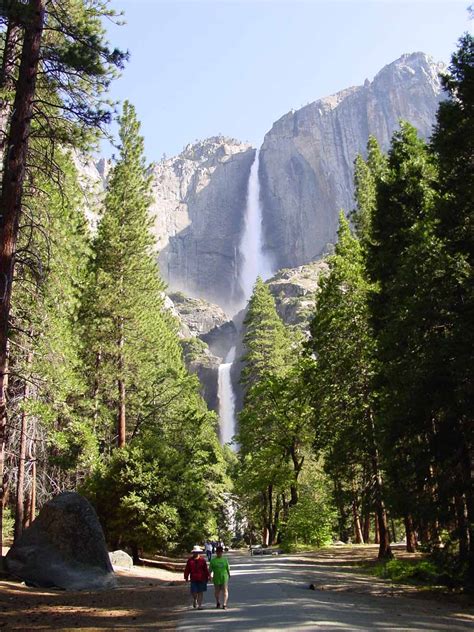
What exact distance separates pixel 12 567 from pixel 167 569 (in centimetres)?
1195

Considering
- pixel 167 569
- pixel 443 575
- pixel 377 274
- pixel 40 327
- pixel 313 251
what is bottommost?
pixel 167 569

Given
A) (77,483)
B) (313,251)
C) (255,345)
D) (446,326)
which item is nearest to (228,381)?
(255,345)

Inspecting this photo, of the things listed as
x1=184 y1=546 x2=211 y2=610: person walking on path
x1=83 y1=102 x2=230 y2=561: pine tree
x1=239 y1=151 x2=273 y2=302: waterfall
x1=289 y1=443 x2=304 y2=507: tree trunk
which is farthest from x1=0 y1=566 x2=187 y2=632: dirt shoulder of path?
x1=239 y1=151 x2=273 y2=302: waterfall

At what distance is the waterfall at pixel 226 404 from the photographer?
258 feet

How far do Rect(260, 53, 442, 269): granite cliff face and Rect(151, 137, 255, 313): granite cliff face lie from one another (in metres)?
8.45

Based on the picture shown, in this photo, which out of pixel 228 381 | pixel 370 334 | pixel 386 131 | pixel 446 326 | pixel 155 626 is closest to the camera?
pixel 155 626

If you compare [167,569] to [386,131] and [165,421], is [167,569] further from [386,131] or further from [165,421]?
[386,131]

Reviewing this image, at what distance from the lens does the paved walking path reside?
306 inches

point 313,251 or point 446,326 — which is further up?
point 313,251

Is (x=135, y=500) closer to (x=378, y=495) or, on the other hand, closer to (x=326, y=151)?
(x=378, y=495)

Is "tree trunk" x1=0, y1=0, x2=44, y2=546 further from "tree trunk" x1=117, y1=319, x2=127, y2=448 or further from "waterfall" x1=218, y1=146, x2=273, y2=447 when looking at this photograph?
"waterfall" x1=218, y1=146, x2=273, y2=447

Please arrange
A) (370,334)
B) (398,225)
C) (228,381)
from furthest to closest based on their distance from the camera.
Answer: (228,381)
(370,334)
(398,225)

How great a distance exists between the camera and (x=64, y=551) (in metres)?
13.9

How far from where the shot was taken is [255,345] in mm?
43094
